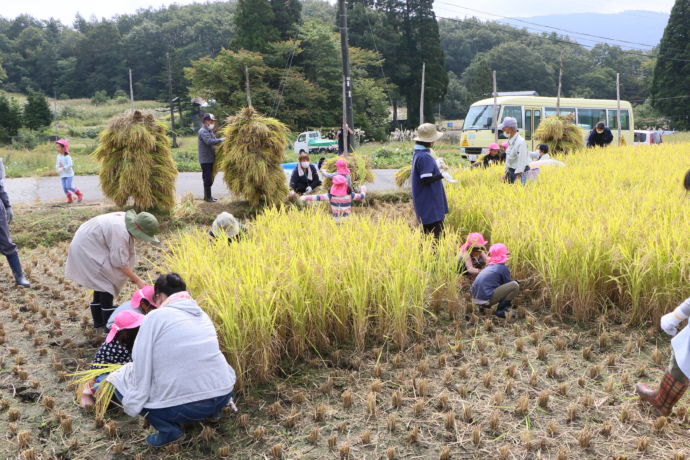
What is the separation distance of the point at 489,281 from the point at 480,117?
13720 millimetres

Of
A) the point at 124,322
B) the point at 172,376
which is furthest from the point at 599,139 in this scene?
the point at 172,376

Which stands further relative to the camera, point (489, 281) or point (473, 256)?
point (473, 256)

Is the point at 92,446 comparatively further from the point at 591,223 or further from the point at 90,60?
the point at 90,60

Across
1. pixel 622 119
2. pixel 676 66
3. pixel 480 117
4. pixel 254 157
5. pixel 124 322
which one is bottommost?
pixel 124 322

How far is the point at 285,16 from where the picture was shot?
30.0 metres

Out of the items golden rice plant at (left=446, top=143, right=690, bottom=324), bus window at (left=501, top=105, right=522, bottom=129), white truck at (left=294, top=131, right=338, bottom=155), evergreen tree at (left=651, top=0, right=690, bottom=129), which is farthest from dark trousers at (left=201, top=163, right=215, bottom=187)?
evergreen tree at (left=651, top=0, right=690, bottom=129)

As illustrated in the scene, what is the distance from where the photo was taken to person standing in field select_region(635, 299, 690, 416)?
2309 mm

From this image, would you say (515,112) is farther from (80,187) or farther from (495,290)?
(495,290)

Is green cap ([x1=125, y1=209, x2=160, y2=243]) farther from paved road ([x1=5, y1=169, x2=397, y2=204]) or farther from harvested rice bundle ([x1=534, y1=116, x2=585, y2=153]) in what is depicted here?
harvested rice bundle ([x1=534, y1=116, x2=585, y2=153])

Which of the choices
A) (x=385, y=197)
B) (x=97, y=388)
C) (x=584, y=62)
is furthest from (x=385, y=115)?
(x=584, y=62)

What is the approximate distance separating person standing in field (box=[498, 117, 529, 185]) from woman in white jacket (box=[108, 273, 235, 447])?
4779 mm

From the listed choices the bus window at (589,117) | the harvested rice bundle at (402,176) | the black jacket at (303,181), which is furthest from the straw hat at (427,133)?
the bus window at (589,117)

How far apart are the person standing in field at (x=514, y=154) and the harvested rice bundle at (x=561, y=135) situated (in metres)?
5.13

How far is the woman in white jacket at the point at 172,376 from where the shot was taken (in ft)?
7.62
